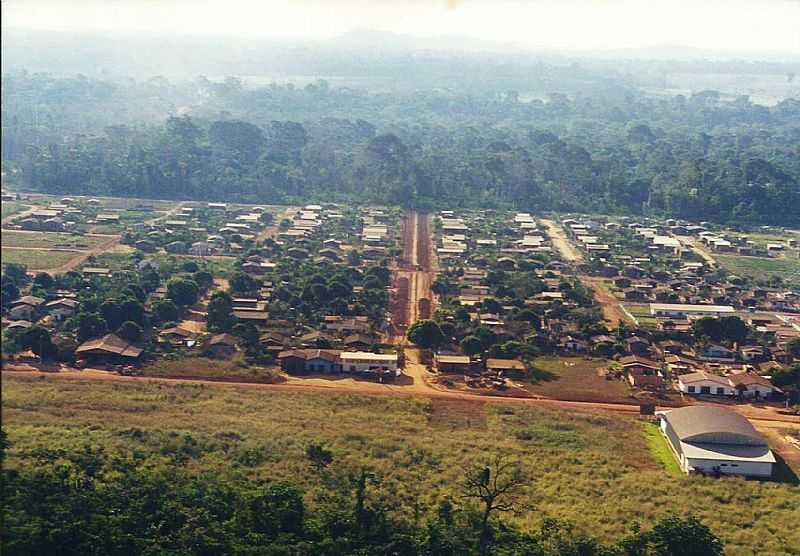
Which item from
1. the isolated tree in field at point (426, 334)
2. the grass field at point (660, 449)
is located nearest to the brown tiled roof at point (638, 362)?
the grass field at point (660, 449)

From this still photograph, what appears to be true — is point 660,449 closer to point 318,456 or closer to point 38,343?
point 318,456

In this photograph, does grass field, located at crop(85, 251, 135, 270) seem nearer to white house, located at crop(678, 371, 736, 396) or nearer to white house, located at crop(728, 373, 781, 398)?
white house, located at crop(678, 371, 736, 396)

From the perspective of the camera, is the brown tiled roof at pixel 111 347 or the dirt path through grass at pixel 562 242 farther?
the dirt path through grass at pixel 562 242

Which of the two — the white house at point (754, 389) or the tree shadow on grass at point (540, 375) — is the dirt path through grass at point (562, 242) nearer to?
the tree shadow on grass at point (540, 375)

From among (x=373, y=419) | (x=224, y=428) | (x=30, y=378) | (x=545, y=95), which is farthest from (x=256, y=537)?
(x=545, y=95)

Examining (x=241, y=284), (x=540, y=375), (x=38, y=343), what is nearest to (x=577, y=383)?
(x=540, y=375)
